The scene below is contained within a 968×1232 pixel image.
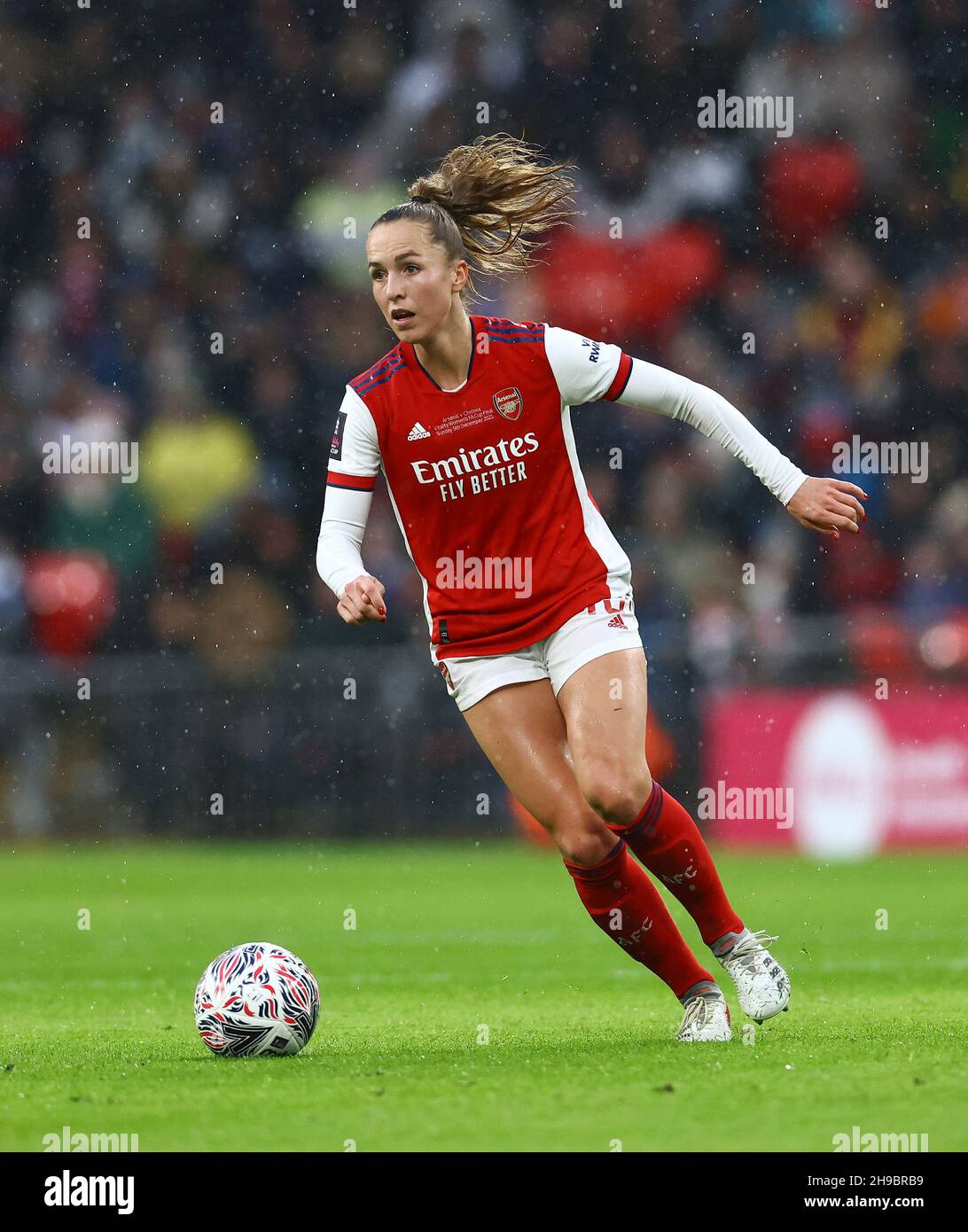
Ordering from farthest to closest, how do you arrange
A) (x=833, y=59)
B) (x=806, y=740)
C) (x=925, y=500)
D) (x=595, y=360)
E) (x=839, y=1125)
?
1. (x=833, y=59)
2. (x=925, y=500)
3. (x=806, y=740)
4. (x=595, y=360)
5. (x=839, y=1125)

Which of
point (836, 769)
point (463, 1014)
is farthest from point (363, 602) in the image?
point (836, 769)

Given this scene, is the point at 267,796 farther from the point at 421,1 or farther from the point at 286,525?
the point at 421,1

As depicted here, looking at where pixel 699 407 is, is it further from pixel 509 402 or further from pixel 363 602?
pixel 363 602

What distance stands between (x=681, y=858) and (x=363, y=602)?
126 cm

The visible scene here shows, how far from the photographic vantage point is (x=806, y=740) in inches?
538

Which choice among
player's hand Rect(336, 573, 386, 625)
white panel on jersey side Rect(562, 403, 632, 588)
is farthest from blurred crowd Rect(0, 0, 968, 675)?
player's hand Rect(336, 573, 386, 625)

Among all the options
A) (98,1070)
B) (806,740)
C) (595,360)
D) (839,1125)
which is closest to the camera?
(839,1125)

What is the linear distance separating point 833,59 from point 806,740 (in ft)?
19.3

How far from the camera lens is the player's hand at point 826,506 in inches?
222

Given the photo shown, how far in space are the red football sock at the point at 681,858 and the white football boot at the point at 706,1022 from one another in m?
0.19

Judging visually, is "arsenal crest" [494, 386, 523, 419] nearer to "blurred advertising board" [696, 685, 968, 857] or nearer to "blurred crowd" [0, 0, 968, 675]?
"blurred advertising board" [696, 685, 968, 857]

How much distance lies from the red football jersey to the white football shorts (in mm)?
38

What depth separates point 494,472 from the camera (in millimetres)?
5914

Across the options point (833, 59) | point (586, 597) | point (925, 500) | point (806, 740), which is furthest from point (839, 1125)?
point (833, 59)
